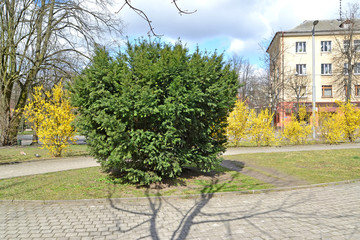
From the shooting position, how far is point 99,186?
736 centimetres

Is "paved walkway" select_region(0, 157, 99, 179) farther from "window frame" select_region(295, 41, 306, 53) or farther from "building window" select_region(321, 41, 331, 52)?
"building window" select_region(321, 41, 331, 52)

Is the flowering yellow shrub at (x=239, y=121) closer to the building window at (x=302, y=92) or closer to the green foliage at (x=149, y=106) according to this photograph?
the green foliage at (x=149, y=106)

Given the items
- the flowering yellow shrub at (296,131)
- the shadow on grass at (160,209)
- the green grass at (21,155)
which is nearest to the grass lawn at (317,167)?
the shadow on grass at (160,209)

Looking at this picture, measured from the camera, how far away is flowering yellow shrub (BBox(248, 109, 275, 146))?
18203mm

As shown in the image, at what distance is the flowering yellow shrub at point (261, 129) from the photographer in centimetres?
1820

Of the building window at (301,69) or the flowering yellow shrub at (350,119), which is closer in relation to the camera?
the flowering yellow shrub at (350,119)

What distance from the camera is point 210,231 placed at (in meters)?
4.46

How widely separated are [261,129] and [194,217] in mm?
14176

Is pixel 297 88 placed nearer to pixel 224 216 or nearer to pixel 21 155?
pixel 21 155

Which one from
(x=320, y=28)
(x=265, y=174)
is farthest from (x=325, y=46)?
(x=265, y=174)

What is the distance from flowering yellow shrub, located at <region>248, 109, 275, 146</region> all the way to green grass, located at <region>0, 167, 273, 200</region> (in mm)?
9731

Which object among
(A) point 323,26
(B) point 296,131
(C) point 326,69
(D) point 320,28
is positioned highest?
(A) point 323,26

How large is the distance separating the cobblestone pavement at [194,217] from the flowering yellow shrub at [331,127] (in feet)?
46.4

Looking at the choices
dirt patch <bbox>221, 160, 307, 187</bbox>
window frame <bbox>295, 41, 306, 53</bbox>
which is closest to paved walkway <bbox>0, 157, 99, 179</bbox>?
dirt patch <bbox>221, 160, 307, 187</bbox>
